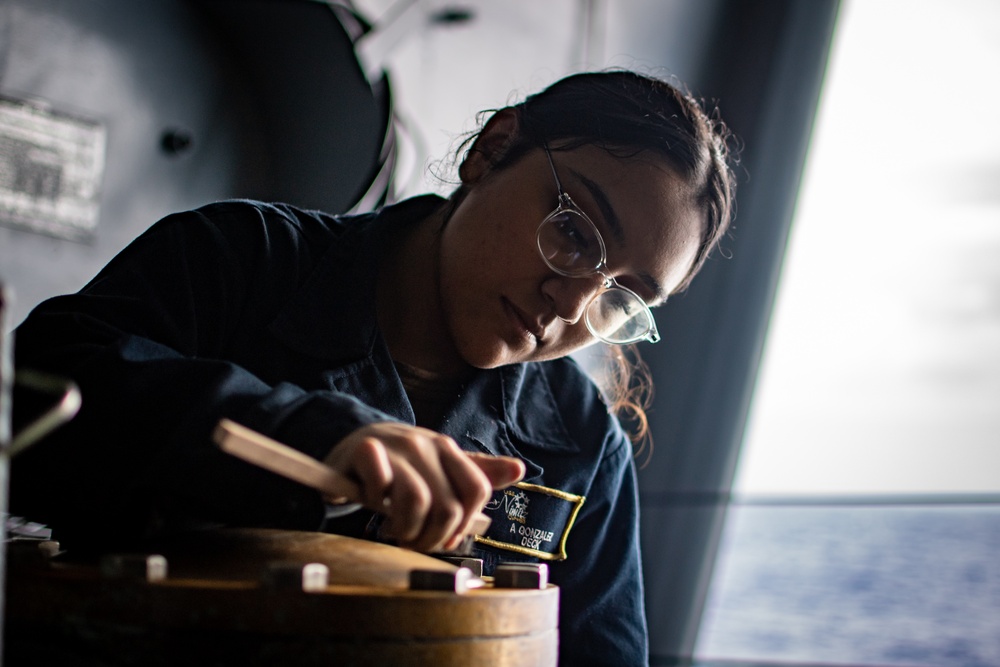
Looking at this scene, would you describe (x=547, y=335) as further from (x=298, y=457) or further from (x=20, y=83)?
(x=20, y=83)

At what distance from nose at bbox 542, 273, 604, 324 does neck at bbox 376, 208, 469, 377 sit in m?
0.18

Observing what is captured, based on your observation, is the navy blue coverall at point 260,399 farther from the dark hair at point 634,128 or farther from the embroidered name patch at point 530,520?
the dark hair at point 634,128

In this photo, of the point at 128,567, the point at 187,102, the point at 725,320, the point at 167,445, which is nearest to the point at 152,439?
the point at 167,445

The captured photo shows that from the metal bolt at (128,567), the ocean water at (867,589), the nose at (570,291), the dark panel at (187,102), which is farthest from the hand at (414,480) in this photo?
the ocean water at (867,589)

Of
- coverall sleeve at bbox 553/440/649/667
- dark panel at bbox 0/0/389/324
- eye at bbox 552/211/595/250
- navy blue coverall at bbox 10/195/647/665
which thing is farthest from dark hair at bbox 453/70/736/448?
dark panel at bbox 0/0/389/324

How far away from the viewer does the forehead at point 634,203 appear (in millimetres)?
1101

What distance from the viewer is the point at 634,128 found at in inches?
45.2

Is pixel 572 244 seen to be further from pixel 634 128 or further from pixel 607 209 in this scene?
pixel 634 128

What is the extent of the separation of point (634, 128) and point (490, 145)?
21cm

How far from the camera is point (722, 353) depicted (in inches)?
121

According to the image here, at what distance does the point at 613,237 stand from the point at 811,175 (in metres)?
2.07

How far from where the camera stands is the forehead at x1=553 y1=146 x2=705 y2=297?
3.61 feet

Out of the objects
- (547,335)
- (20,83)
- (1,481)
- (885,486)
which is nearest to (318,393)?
(1,481)

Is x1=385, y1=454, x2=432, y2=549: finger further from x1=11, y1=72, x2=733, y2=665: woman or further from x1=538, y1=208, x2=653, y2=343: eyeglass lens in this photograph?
x1=538, y1=208, x2=653, y2=343: eyeglass lens
